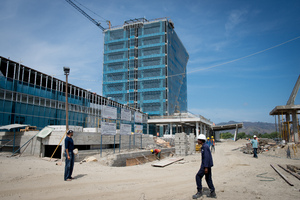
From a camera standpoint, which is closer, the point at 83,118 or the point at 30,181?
the point at 30,181

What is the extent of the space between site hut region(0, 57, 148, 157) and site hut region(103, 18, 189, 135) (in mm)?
37203

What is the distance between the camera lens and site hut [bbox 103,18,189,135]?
64.9 m

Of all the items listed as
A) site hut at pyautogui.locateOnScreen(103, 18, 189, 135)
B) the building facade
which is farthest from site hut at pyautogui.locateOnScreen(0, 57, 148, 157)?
site hut at pyautogui.locateOnScreen(103, 18, 189, 135)

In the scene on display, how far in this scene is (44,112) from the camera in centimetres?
2344

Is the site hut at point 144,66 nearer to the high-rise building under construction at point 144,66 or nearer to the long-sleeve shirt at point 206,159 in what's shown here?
the high-rise building under construction at point 144,66

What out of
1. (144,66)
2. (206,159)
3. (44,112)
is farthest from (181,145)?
(144,66)

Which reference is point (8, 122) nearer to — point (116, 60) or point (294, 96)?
point (294, 96)

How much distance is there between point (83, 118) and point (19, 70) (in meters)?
9.87

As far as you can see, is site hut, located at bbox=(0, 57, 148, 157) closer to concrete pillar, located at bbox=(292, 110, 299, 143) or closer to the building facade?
the building facade

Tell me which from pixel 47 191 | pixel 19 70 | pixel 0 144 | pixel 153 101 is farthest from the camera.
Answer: pixel 153 101

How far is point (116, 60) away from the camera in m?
71.9

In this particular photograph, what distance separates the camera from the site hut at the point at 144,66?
213ft

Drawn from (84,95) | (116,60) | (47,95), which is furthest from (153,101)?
(47,95)

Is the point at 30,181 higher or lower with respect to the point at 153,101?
lower
